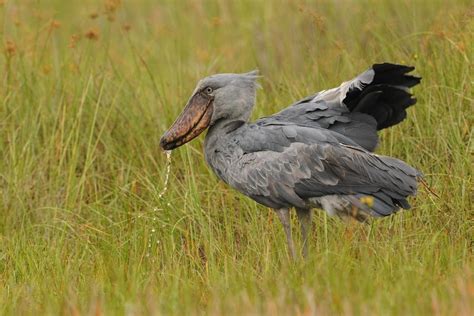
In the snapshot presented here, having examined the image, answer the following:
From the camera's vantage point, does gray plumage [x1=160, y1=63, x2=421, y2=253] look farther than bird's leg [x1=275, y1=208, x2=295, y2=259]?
No

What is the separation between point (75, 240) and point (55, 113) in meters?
1.43

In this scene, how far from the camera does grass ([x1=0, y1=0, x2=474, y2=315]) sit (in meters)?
5.04

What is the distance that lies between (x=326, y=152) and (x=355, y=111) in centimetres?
36

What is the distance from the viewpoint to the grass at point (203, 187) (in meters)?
5.04

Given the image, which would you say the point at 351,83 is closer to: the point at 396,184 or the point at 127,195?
the point at 396,184

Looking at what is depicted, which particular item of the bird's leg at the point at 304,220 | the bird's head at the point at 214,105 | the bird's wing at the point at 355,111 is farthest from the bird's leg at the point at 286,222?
the bird's head at the point at 214,105

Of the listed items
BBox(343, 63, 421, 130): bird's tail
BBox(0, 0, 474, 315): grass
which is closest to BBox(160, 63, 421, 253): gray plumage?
BBox(343, 63, 421, 130): bird's tail

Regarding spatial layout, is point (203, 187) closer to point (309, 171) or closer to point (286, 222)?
point (286, 222)

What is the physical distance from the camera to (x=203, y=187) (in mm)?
7254

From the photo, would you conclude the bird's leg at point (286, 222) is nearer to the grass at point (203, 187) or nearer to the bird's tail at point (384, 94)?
the grass at point (203, 187)

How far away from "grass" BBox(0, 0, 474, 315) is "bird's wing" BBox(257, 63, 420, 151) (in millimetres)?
559

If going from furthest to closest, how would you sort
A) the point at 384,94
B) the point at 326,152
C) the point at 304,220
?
1. the point at 304,220
2. the point at 384,94
3. the point at 326,152

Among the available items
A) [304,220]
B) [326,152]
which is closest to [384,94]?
[326,152]

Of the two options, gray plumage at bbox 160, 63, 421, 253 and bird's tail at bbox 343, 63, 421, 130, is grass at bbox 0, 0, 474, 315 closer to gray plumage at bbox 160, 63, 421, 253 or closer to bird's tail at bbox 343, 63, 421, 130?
gray plumage at bbox 160, 63, 421, 253
